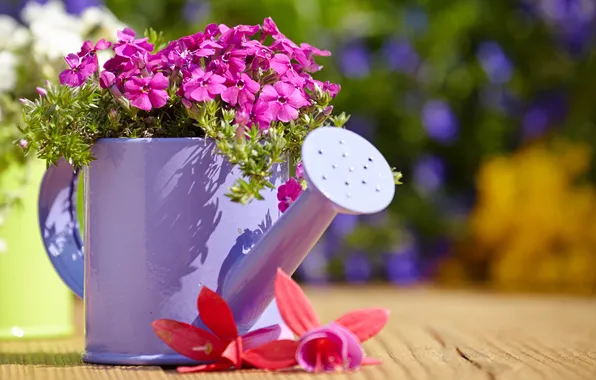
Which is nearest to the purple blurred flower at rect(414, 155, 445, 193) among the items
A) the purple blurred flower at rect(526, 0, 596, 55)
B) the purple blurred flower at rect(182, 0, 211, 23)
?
the purple blurred flower at rect(526, 0, 596, 55)

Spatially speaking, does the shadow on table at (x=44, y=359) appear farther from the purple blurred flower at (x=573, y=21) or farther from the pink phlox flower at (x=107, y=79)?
the purple blurred flower at (x=573, y=21)

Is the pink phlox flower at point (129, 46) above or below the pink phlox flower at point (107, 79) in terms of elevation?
above

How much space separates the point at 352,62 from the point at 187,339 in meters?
1.92

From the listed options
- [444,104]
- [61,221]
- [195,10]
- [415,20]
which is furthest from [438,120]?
[61,221]

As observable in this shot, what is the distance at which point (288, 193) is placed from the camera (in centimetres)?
102

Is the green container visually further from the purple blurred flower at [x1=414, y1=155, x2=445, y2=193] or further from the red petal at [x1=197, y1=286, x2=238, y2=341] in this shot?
the purple blurred flower at [x1=414, y1=155, x2=445, y2=193]

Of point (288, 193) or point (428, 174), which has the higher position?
point (428, 174)

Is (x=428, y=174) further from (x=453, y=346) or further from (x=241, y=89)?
(x=241, y=89)

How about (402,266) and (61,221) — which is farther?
(402,266)

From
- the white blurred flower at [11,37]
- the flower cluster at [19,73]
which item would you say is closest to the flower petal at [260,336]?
the flower cluster at [19,73]

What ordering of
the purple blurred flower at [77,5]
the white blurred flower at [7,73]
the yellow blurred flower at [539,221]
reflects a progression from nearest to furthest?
the white blurred flower at [7,73], the purple blurred flower at [77,5], the yellow blurred flower at [539,221]

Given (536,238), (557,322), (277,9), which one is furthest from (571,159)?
(557,322)

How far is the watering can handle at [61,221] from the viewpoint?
116cm

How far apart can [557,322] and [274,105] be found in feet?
2.58
